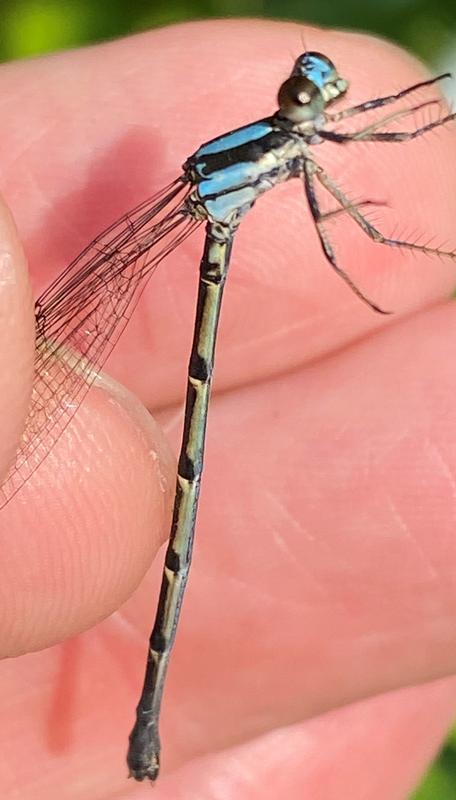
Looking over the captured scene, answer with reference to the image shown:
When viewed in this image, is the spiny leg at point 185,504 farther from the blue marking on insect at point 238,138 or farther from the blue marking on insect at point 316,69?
the blue marking on insect at point 316,69

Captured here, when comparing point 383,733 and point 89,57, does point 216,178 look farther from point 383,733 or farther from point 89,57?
point 383,733

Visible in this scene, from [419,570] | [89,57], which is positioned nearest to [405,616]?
[419,570]

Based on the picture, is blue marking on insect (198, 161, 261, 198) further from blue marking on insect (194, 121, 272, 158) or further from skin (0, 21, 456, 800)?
skin (0, 21, 456, 800)

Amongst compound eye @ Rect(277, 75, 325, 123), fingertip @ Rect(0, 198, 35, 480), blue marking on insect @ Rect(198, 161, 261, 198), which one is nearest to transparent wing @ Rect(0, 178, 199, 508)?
blue marking on insect @ Rect(198, 161, 261, 198)

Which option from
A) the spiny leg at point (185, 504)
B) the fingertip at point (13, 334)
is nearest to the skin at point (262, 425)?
the spiny leg at point (185, 504)

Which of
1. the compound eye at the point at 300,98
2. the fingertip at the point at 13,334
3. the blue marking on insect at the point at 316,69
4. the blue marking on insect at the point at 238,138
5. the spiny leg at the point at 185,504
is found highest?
the blue marking on insect at the point at 316,69
